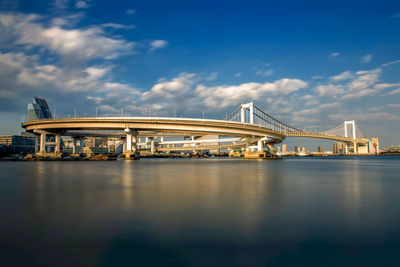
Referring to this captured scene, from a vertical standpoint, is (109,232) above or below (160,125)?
below

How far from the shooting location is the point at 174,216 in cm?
939

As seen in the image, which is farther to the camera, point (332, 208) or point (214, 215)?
point (332, 208)

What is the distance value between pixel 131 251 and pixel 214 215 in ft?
13.4

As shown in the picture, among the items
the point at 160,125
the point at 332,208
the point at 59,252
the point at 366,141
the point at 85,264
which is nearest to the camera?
the point at 85,264

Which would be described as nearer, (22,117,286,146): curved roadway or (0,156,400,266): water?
(0,156,400,266): water

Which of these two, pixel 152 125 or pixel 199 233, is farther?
pixel 152 125

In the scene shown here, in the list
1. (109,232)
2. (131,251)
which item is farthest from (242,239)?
(109,232)

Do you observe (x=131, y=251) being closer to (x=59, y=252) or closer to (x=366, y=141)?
(x=59, y=252)

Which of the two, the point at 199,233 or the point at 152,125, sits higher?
the point at 152,125

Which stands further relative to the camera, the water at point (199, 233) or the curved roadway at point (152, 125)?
the curved roadway at point (152, 125)

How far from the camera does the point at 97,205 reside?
11508mm

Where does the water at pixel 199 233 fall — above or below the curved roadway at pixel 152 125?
below

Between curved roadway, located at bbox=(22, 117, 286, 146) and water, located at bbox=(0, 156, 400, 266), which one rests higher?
curved roadway, located at bbox=(22, 117, 286, 146)

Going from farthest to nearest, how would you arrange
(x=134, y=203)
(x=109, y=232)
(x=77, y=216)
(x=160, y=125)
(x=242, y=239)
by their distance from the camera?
(x=160, y=125) → (x=134, y=203) → (x=77, y=216) → (x=109, y=232) → (x=242, y=239)
